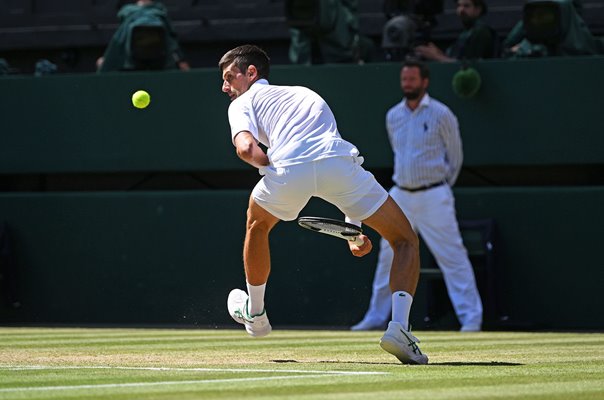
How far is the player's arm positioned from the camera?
23.7 feet

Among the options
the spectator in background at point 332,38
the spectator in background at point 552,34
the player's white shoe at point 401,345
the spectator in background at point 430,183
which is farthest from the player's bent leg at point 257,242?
the spectator in background at point 332,38

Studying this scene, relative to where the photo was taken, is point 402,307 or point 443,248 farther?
point 443,248

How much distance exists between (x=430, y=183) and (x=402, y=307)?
17.0 feet

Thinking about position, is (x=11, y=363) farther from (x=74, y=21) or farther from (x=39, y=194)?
(x=74, y=21)

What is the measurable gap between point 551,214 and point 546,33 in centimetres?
166

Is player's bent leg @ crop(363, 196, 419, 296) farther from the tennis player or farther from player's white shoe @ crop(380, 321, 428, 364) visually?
player's white shoe @ crop(380, 321, 428, 364)

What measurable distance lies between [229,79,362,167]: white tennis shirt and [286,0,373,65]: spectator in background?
6008mm

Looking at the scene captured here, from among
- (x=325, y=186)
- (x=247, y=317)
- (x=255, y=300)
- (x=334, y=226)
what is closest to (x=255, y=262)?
(x=255, y=300)

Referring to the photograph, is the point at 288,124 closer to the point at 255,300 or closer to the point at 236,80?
the point at 236,80

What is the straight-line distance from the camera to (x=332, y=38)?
14102mm

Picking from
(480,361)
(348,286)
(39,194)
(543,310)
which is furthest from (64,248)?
(480,361)

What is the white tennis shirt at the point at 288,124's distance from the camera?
750cm

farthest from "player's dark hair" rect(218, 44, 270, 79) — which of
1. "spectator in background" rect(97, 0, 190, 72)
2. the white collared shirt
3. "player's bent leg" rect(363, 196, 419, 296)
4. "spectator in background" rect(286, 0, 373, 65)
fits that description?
"spectator in background" rect(97, 0, 190, 72)

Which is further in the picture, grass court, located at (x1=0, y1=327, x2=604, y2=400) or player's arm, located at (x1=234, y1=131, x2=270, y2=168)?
player's arm, located at (x1=234, y1=131, x2=270, y2=168)
